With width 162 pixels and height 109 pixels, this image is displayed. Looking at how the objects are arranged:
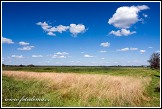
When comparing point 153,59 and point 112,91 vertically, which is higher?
point 153,59

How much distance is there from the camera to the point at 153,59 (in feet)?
253

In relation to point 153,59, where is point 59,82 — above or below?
below

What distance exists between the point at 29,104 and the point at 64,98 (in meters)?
2.22

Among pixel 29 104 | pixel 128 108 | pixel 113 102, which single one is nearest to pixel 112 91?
pixel 113 102

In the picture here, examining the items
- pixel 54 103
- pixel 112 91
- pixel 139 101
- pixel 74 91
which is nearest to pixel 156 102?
pixel 139 101

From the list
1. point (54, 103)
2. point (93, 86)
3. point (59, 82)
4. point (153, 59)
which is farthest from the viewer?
point (153, 59)

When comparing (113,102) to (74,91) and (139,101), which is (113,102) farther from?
(74,91)

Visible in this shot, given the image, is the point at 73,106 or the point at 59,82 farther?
A: the point at 59,82

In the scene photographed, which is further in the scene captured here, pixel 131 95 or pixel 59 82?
pixel 59 82

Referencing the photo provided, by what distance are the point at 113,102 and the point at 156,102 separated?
278cm

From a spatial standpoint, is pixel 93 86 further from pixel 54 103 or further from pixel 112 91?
pixel 54 103

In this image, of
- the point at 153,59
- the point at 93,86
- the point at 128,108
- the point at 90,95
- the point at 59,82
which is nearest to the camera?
the point at 128,108

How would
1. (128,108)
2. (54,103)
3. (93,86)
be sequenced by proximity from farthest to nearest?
(93,86) < (54,103) < (128,108)

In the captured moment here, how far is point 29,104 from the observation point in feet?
38.0
